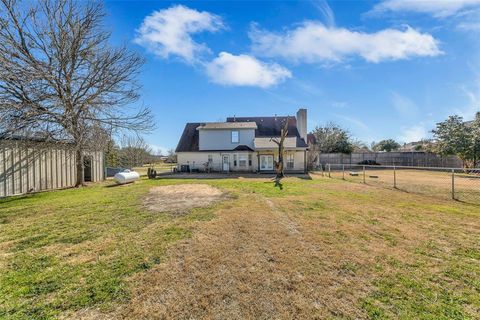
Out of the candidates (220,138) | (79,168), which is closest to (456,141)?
(220,138)

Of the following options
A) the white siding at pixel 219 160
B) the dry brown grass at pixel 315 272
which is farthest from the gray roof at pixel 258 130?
the dry brown grass at pixel 315 272

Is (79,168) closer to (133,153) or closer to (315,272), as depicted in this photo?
(315,272)

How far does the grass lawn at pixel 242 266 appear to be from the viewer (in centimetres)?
247

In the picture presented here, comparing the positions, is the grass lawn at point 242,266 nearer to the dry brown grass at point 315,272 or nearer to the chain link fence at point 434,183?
the dry brown grass at point 315,272

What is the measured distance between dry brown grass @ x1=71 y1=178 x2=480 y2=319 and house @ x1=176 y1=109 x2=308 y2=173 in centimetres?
1713

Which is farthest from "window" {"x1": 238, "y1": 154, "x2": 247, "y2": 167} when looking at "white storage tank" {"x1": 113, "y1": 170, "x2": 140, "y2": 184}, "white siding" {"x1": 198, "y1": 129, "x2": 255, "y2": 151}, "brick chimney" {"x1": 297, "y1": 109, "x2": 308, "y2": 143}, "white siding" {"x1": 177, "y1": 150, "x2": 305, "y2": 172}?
"white storage tank" {"x1": 113, "y1": 170, "x2": 140, "y2": 184}

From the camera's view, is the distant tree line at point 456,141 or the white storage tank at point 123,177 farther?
the distant tree line at point 456,141

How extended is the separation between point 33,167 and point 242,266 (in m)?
13.3

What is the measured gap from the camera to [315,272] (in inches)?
125

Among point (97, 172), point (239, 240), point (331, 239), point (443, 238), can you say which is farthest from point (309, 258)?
point (97, 172)

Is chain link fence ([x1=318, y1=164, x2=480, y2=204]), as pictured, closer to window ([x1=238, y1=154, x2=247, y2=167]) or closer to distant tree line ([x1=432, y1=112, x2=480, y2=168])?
distant tree line ([x1=432, y1=112, x2=480, y2=168])

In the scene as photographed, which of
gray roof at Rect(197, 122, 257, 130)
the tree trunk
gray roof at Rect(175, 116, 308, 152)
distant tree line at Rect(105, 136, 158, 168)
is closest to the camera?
the tree trunk

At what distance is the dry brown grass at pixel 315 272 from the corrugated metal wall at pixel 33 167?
1098cm

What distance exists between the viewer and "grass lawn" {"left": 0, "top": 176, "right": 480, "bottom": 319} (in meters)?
2.47
